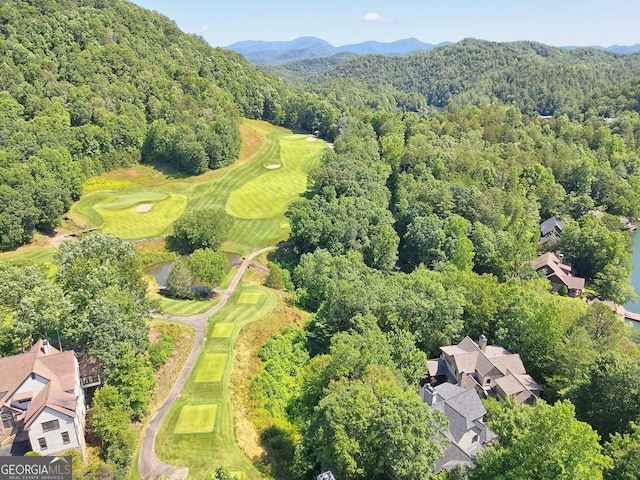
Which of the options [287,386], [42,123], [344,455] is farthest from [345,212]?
[42,123]

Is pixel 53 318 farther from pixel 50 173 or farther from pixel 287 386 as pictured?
pixel 50 173

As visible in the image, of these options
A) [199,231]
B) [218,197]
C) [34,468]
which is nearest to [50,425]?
[34,468]

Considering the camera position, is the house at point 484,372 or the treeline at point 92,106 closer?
the house at point 484,372

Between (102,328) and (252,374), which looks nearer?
(102,328)

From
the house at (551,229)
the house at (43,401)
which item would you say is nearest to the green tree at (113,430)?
the house at (43,401)

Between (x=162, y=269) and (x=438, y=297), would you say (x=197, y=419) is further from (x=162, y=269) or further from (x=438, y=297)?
(x=162, y=269)

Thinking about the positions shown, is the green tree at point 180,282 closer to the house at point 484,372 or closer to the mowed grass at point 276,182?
the house at point 484,372

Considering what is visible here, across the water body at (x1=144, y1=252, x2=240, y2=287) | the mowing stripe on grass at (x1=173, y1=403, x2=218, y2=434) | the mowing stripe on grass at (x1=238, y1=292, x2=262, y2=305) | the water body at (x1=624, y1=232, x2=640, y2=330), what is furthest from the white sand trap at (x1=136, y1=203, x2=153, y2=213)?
the water body at (x1=624, y1=232, x2=640, y2=330)
